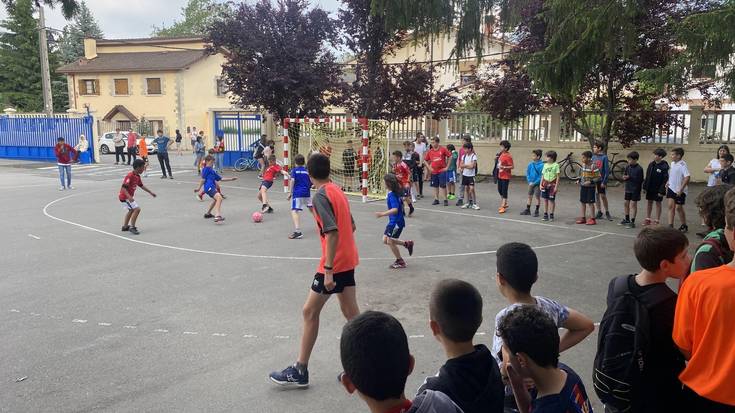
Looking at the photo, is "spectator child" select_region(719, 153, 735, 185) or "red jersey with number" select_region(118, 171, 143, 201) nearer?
"spectator child" select_region(719, 153, 735, 185)

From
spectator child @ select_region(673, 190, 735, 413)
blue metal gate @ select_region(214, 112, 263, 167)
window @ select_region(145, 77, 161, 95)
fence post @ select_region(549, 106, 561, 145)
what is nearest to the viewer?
spectator child @ select_region(673, 190, 735, 413)

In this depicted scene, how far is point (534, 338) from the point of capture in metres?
2.36

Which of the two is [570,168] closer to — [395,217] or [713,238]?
[395,217]

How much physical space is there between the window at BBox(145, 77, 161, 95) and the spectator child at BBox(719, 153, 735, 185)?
43.3 m

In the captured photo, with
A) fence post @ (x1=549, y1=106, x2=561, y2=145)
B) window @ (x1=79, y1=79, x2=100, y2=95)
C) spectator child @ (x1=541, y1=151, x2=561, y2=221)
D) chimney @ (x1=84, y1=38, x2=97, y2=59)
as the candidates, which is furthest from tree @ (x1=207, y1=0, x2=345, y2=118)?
chimney @ (x1=84, y1=38, x2=97, y2=59)

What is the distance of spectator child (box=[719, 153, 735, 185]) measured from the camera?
419 inches

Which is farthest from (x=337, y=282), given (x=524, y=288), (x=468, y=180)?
(x=468, y=180)

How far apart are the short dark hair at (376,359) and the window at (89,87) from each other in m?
51.2

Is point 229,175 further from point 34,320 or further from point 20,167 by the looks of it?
point 34,320

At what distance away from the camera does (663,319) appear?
282 cm

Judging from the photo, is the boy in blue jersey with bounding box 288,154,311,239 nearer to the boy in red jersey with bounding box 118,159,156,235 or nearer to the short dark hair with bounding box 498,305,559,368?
Answer: the boy in red jersey with bounding box 118,159,156,235

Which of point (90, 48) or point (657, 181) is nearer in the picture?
point (657, 181)

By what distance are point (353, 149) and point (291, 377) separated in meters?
14.5

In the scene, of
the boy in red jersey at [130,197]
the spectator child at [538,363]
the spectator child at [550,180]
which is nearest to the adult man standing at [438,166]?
the spectator child at [550,180]
